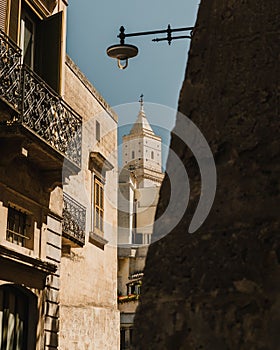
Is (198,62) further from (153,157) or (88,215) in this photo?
(153,157)

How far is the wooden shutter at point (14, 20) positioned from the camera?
10747 millimetres

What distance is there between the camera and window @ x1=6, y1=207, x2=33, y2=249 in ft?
34.8

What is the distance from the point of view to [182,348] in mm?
1498

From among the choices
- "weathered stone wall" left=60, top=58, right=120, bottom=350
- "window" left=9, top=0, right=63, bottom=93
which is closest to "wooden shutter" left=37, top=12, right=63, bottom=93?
"window" left=9, top=0, right=63, bottom=93

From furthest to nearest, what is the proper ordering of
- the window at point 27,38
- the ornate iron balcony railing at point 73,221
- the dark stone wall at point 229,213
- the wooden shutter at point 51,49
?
the ornate iron balcony railing at point 73,221 → the wooden shutter at point 51,49 → the window at point 27,38 → the dark stone wall at point 229,213

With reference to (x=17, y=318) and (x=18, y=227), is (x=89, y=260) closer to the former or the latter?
(x=18, y=227)

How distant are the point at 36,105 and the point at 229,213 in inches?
364

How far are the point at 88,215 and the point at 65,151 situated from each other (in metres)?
5.87

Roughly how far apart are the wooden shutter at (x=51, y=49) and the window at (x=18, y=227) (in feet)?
8.25

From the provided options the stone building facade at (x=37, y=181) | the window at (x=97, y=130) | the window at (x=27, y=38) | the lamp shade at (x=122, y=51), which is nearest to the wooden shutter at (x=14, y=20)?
the stone building facade at (x=37, y=181)

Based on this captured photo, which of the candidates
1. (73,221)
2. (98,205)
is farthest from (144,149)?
(73,221)

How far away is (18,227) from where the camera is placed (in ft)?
35.7

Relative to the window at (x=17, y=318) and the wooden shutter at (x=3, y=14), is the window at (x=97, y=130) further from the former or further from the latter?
the window at (x=17, y=318)

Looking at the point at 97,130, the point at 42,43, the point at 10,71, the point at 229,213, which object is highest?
the point at 97,130
